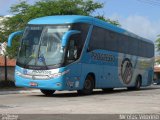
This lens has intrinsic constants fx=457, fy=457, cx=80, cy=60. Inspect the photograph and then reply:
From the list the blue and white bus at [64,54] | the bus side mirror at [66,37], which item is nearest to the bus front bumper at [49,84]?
the blue and white bus at [64,54]

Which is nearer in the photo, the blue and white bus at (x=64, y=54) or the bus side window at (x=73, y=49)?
the blue and white bus at (x=64, y=54)

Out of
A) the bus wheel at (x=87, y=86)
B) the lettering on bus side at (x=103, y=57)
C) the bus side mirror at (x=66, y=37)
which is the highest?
the bus side mirror at (x=66, y=37)

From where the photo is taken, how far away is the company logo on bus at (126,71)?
93.6 feet

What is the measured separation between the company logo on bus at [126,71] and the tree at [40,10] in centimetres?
999

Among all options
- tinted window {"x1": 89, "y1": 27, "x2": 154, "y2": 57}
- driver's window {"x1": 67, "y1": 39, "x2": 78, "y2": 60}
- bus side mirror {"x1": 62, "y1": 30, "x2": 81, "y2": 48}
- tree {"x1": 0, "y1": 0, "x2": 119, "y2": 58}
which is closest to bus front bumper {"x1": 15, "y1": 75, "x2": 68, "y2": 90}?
driver's window {"x1": 67, "y1": 39, "x2": 78, "y2": 60}

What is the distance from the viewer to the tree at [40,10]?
37781 millimetres

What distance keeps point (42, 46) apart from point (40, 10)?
56.3 ft

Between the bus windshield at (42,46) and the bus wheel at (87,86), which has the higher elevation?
the bus windshield at (42,46)

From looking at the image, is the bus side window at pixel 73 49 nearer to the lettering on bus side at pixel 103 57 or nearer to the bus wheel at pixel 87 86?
the lettering on bus side at pixel 103 57

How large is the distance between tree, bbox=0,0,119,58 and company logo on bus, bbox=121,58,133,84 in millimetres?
9992

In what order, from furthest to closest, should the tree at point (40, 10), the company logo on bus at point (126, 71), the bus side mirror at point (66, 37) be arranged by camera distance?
the tree at point (40, 10), the company logo on bus at point (126, 71), the bus side mirror at point (66, 37)

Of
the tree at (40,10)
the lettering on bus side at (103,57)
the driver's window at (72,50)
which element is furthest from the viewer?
the tree at (40,10)

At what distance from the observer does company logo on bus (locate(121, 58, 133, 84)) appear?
93.6ft

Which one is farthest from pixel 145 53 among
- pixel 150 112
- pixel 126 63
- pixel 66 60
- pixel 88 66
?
pixel 150 112
